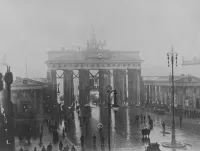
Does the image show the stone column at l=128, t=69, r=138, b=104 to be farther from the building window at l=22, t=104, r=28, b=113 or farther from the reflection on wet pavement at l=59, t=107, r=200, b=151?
the building window at l=22, t=104, r=28, b=113

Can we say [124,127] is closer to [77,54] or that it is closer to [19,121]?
[19,121]

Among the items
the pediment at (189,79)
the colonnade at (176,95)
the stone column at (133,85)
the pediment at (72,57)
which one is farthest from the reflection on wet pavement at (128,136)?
the pediment at (72,57)

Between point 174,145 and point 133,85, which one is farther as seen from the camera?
point 133,85

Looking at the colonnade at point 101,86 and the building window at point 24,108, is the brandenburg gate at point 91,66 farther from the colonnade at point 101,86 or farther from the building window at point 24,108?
the building window at point 24,108

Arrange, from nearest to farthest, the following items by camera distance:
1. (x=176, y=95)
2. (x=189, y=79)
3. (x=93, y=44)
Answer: (x=189, y=79) → (x=176, y=95) → (x=93, y=44)

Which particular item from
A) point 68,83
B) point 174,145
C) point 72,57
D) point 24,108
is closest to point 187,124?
point 174,145

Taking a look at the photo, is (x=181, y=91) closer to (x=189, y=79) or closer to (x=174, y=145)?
(x=189, y=79)

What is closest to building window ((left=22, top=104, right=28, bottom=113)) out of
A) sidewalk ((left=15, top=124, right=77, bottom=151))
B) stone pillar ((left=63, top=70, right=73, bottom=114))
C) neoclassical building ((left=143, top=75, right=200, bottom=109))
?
sidewalk ((left=15, top=124, right=77, bottom=151))

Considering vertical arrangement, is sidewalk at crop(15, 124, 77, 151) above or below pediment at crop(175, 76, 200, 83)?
below

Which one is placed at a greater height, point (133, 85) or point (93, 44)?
point (93, 44)
